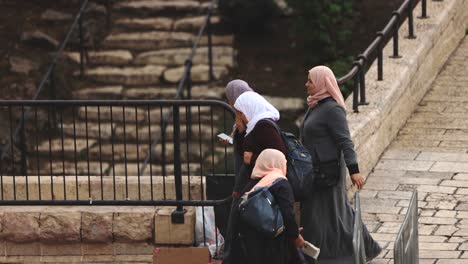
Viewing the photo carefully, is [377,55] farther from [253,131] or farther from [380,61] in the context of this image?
[253,131]

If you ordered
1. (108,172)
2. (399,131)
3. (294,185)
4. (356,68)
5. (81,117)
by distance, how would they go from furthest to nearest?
1. (81,117)
2. (108,172)
3. (399,131)
4. (356,68)
5. (294,185)

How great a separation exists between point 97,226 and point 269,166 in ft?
10.7

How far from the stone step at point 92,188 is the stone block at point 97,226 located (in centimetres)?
40

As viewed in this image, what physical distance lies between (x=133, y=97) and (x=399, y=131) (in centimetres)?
524

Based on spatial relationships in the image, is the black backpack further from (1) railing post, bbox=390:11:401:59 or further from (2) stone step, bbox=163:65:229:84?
(2) stone step, bbox=163:65:229:84

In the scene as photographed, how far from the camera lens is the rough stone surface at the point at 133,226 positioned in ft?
42.3

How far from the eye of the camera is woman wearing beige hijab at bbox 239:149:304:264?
993 centimetres

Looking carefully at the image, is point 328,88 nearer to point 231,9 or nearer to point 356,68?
point 356,68

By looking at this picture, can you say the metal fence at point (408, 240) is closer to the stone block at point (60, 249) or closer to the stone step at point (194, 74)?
the stone block at point (60, 249)

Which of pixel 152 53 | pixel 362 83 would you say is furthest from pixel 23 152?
pixel 362 83

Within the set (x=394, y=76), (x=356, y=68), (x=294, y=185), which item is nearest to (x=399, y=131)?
(x=394, y=76)

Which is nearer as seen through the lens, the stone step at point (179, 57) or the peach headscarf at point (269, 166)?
the peach headscarf at point (269, 166)

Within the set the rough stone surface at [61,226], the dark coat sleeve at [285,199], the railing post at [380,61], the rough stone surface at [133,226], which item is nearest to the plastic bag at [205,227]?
the rough stone surface at [133,226]

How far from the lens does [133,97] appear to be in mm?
19391
